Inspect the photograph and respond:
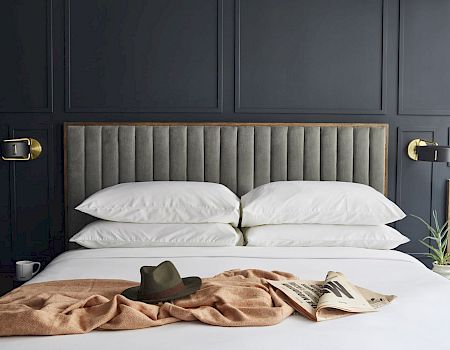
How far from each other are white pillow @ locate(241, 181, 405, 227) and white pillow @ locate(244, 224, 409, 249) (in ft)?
0.13

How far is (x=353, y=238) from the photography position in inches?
119

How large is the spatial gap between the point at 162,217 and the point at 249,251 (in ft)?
1.48

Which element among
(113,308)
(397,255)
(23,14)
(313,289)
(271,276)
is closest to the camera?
(113,308)

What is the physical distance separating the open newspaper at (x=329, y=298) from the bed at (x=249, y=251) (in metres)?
0.03

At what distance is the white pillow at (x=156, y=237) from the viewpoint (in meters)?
2.98

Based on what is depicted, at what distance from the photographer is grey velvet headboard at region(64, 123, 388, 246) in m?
3.48

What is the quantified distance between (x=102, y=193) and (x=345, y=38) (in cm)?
157

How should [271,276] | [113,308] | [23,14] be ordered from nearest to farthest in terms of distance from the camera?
[113,308] < [271,276] < [23,14]

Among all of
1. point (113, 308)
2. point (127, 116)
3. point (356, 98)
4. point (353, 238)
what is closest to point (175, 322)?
point (113, 308)

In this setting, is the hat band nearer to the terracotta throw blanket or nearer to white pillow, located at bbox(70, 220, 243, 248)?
the terracotta throw blanket

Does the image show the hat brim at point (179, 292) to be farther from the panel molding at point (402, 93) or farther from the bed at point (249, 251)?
the panel molding at point (402, 93)

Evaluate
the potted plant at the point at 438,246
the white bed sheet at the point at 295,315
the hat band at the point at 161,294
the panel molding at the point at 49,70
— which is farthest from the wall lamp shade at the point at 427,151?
the panel molding at the point at 49,70

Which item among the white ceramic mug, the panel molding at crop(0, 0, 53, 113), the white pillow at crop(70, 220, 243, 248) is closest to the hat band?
the white pillow at crop(70, 220, 243, 248)

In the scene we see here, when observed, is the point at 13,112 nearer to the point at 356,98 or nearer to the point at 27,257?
the point at 27,257
